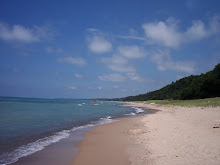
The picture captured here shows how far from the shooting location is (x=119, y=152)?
823 centimetres

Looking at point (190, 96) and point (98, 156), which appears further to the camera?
point (190, 96)

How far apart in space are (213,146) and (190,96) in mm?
60326

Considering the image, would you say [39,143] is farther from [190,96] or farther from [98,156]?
[190,96]

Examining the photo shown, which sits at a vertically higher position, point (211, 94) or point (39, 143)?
point (211, 94)

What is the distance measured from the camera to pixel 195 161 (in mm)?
5918

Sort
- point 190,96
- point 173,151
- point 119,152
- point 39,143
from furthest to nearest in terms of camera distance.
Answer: point 190,96, point 39,143, point 119,152, point 173,151

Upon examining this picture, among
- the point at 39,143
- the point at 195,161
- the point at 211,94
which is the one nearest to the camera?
the point at 195,161

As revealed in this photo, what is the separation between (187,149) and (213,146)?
3.92 ft

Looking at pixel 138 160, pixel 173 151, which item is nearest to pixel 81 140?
pixel 138 160

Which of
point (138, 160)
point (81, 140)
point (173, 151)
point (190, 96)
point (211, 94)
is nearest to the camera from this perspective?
point (138, 160)

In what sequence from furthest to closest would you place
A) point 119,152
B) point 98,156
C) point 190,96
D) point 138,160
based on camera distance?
point 190,96
point 119,152
point 98,156
point 138,160

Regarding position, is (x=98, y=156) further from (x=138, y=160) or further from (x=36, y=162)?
(x=36, y=162)

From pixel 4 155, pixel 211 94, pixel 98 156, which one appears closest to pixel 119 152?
pixel 98 156

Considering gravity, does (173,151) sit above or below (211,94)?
below
